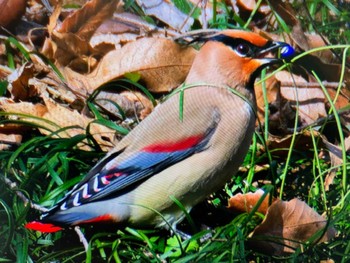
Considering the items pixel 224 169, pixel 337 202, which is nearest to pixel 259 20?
pixel 337 202

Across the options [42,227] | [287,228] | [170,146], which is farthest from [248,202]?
[42,227]

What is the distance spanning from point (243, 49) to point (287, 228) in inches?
32.1

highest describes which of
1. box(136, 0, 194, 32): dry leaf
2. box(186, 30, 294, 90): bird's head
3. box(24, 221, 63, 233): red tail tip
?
box(186, 30, 294, 90): bird's head

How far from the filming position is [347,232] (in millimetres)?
4008

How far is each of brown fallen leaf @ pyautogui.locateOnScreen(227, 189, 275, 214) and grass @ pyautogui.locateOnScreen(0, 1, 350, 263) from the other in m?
0.05

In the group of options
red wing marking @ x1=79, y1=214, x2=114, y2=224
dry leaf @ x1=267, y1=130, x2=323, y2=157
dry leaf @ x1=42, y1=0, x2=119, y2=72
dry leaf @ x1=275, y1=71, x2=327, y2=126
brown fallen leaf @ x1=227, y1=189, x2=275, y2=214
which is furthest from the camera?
dry leaf @ x1=42, y1=0, x2=119, y2=72

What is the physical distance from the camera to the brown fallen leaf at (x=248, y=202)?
4066 mm

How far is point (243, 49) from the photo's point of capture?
4.12 m

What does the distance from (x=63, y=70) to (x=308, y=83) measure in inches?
52.2

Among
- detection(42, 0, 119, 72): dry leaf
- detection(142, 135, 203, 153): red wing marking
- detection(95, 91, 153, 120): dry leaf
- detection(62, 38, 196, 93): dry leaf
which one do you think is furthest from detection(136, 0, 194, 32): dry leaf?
detection(142, 135, 203, 153): red wing marking

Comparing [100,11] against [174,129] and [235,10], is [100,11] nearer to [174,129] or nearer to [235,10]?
[235,10]

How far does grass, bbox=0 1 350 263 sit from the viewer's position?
147 inches

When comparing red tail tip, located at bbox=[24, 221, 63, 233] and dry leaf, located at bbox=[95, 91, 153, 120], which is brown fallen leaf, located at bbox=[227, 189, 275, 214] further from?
dry leaf, located at bbox=[95, 91, 153, 120]

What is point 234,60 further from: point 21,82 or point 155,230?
point 21,82
